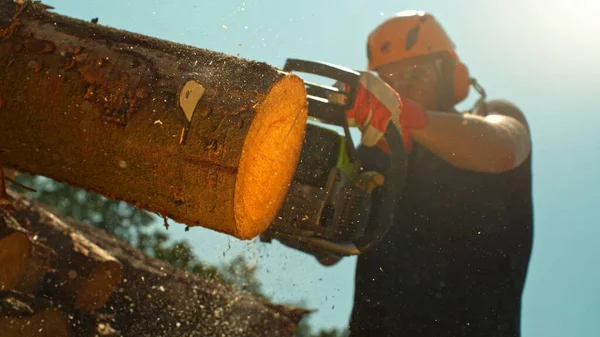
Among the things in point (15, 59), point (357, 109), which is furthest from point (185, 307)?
point (15, 59)

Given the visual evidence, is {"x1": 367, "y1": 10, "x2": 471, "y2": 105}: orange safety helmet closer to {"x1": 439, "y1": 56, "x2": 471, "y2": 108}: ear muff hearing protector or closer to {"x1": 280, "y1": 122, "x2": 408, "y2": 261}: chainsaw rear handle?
{"x1": 439, "y1": 56, "x2": 471, "y2": 108}: ear muff hearing protector

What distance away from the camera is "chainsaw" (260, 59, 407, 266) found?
6.77ft

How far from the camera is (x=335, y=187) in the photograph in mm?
2094

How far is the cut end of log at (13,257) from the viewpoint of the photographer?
275 cm

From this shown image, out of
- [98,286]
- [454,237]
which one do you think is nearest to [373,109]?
[454,237]

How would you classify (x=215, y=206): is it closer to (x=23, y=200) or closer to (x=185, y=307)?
(x=185, y=307)

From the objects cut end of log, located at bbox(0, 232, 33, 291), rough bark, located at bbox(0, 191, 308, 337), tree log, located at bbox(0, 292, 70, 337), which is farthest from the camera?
rough bark, located at bbox(0, 191, 308, 337)

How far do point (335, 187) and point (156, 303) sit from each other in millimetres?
2341

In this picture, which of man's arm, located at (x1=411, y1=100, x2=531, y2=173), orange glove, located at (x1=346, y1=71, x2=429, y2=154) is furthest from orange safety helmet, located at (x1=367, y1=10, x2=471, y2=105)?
orange glove, located at (x1=346, y1=71, x2=429, y2=154)

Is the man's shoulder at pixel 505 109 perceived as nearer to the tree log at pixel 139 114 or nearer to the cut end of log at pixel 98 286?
the tree log at pixel 139 114

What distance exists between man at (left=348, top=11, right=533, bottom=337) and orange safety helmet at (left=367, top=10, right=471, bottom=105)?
38 cm

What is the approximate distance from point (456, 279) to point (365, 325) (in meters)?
0.67

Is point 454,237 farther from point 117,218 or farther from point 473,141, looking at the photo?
point 117,218

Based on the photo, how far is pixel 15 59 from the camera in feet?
5.16
